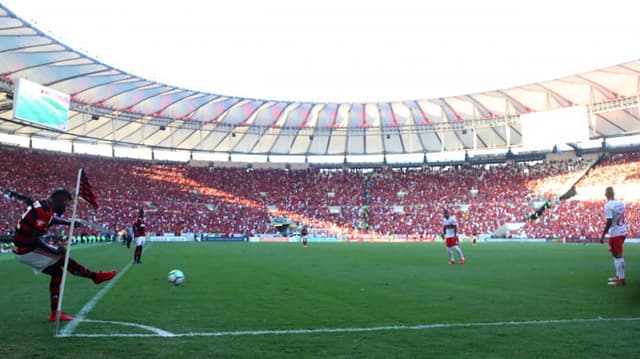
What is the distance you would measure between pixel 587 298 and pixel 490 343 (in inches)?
164

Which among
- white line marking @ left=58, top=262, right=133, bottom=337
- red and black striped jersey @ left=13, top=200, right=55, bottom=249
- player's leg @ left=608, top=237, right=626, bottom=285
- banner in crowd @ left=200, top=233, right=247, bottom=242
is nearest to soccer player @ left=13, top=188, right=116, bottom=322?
red and black striped jersey @ left=13, top=200, right=55, bottom=249

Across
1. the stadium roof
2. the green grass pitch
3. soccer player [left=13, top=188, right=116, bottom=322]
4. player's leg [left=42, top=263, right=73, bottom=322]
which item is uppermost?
the stadium roof

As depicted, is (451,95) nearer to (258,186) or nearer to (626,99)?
(626,99)

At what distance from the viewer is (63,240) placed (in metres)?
33.3

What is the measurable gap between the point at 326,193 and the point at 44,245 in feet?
190

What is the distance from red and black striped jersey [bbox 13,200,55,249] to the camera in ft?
21.2

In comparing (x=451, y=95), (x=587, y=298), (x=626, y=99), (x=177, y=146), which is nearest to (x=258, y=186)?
(x=177, y=146)

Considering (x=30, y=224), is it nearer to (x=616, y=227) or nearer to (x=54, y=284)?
(x=54, y=284)

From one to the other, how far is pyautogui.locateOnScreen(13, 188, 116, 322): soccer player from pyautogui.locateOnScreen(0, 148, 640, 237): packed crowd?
45.1 meters

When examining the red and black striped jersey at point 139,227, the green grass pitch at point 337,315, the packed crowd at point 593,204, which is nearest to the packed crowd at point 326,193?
the packed crowd at point 593,204

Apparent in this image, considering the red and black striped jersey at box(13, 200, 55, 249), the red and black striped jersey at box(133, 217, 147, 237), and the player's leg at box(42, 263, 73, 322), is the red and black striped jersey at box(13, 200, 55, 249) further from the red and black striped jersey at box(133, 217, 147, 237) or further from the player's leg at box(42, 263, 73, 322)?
the red and black striped jersey at box(133, 217, 147, 237)

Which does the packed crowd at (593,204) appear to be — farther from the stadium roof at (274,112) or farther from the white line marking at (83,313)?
the white line marking at (83,313)

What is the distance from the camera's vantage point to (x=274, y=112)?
52.9 meters

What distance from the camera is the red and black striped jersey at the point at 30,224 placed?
6.46m
